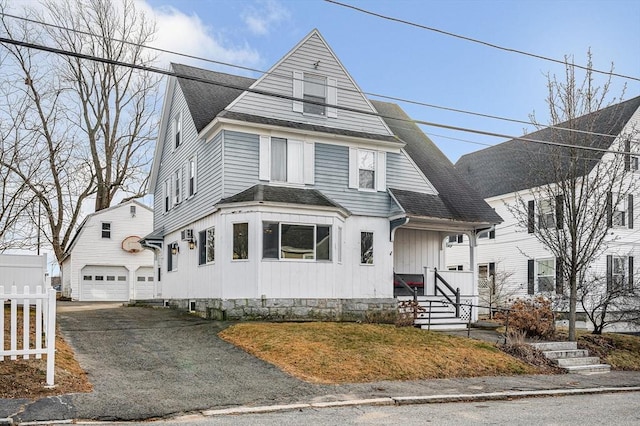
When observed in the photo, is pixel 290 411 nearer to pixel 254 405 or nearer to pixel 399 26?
pixel 254 405

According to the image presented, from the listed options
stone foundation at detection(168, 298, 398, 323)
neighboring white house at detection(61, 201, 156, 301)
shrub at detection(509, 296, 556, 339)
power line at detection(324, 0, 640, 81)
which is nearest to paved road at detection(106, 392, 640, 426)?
shrub at detection(509, 296, 556, 339)

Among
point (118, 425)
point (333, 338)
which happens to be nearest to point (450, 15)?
point (333, 338)

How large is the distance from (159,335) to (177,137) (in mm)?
10218

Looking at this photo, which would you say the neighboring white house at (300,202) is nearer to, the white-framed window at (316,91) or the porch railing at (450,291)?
the white-framed window at (316,91)

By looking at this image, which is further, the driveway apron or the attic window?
the attic window

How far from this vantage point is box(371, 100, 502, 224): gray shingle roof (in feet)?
65.3

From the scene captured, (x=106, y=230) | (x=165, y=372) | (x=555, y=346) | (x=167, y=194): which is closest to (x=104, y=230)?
(x=106, y=230)

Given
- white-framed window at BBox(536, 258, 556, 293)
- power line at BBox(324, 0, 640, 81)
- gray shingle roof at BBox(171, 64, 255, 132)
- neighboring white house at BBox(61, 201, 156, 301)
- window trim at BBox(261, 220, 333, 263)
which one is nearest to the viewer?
power line at BBox(324, 0, 640, 81)

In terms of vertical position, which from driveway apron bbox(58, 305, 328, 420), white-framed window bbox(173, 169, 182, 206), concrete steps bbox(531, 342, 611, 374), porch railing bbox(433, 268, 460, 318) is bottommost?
concrete steps bbox(531, 342, 611, 374)

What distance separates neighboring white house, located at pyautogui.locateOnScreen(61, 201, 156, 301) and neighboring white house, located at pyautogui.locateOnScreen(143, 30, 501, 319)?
1409 cm

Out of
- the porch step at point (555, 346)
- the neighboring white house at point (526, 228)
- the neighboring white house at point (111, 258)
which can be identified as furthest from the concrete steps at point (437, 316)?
the neighboring white house at point (111, 258)

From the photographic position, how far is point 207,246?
18547 mm

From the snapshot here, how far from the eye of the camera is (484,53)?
15547mm

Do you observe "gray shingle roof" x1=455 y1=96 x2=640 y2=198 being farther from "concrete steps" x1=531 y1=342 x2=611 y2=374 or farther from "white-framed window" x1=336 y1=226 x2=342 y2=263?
"white-framed window" x1=336 y1=226 x2=342 y2=263
